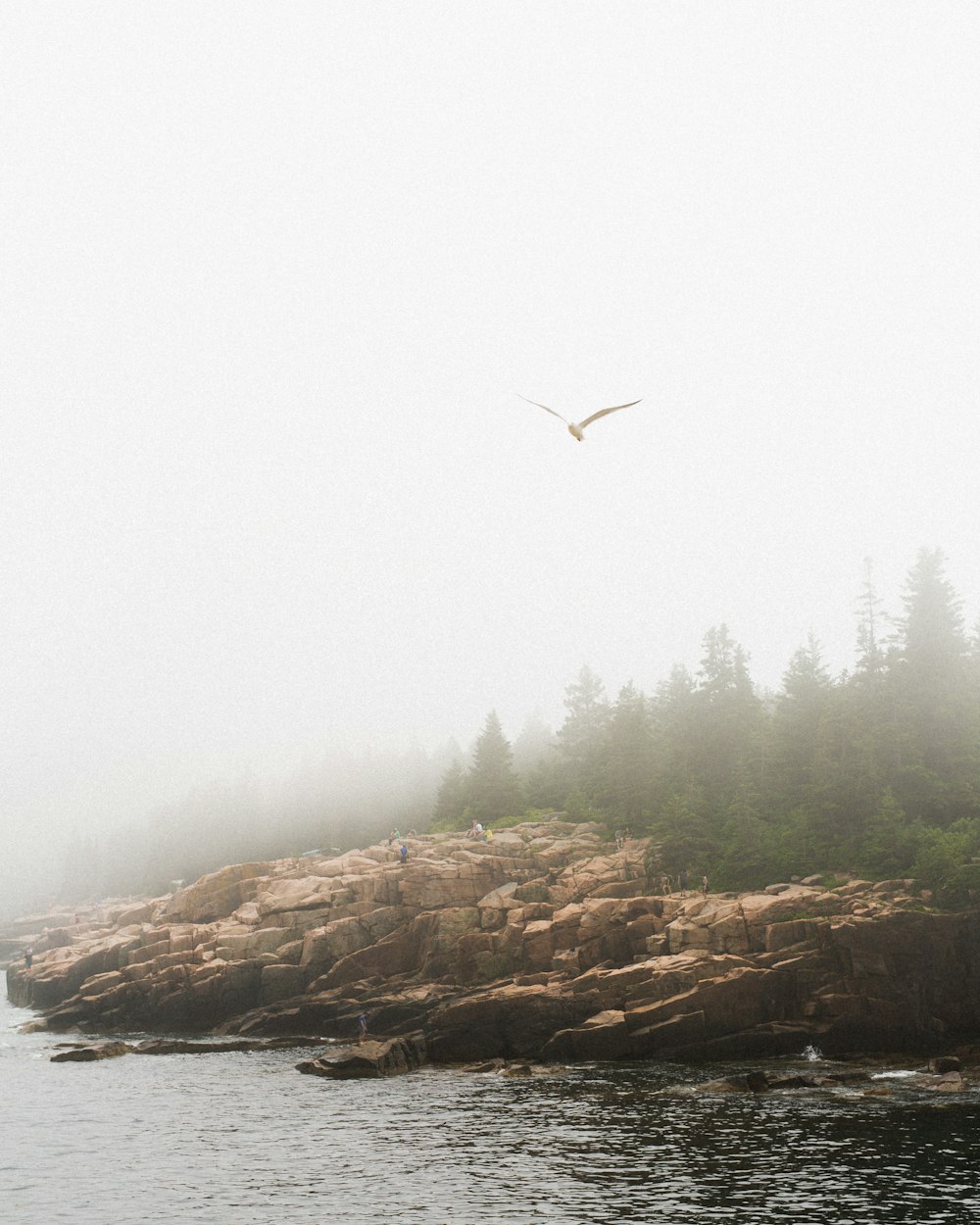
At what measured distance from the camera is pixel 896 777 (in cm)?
6725

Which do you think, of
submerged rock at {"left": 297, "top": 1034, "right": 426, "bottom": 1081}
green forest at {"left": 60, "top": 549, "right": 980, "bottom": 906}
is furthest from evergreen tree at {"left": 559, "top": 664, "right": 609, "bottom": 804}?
submerged rock at {"left": 297, "top": 1034, "right": 426, "bottom": 1081}

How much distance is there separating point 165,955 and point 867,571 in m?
71.4

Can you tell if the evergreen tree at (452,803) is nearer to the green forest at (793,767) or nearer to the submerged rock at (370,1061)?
the green forest at (793,767)

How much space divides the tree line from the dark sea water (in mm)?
17735

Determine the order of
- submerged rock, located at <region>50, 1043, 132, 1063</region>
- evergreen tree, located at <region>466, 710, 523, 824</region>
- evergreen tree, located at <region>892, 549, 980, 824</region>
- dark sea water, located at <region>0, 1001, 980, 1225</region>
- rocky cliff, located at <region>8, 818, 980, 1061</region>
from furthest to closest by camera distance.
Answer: evergreen tree, located at <region>466, 710, 523, 824</region> → evergreen tree, located at <region>892, 549, 980, 824</region> → submerged rock, located at <region>50, 1043, 132, 1063</region> → rocky cliff, located at <region>8, 818, 980, 1061</region> → dark sea water, located at <region>0, 1001, 980, 1225</region>

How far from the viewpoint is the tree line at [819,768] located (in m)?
63.3

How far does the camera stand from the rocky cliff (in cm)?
5319

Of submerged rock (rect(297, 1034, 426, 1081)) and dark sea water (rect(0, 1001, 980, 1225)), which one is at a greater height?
dark sea water (rect(0, 1001, 980, 1225))

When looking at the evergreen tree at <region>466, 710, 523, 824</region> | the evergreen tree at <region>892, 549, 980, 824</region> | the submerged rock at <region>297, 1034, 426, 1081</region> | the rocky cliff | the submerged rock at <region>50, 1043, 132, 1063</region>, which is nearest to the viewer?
the rocky cliff

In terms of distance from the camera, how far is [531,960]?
209 ft

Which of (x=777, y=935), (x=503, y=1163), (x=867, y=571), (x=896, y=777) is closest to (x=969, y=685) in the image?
(x=896, y=777)

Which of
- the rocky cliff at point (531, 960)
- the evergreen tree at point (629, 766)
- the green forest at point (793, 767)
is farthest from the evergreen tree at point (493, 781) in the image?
the evergreen tree at point (629, 766)

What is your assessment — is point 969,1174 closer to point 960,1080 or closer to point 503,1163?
point 960,1080

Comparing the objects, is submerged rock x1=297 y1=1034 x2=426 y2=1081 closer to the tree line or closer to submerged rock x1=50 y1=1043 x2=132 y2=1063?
submerged rock x1=50 y1=1043 x2=132 y2=1063
